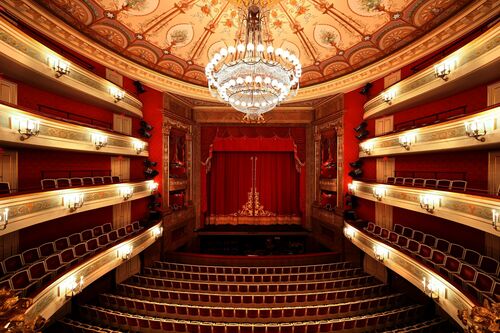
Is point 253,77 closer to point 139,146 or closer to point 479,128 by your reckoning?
point 479,128

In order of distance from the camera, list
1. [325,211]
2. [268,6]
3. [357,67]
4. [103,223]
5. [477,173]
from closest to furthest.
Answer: [477,173]
[268,6]
[103,223]
[357,67]
[325,211]

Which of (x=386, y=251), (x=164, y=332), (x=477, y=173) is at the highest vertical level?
(x=477, y=173)

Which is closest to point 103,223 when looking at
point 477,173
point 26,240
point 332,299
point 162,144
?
point 26,240

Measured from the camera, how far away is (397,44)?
7414 mm

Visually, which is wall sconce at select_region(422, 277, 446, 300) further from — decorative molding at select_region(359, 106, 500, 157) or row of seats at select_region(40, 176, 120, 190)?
row of seats at select_region(40, 176, 120, 190)

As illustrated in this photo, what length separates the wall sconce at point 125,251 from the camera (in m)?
Answer: 6.89

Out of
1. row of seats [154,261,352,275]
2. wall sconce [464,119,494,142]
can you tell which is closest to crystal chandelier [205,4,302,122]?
wall sconce [464,119,494,142]

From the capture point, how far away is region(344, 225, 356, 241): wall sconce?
8295mm

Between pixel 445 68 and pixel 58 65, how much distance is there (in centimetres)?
855

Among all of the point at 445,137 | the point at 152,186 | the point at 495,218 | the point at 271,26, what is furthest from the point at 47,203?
the point at 445,137

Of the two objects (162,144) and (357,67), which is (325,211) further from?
(162,144)

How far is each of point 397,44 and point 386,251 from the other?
6113mm

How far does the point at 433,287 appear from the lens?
195 inches

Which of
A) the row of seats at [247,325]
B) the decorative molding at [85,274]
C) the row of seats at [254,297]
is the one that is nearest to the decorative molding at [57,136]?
the decorative molding at [85,274]
